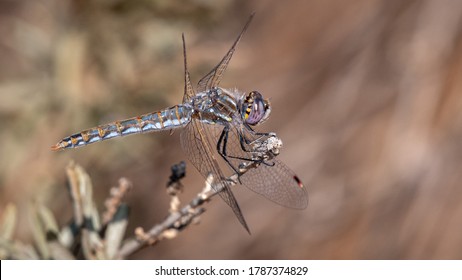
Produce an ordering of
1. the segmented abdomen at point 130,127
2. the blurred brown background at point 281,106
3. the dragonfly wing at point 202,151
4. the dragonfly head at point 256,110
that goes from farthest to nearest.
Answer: the blurred brown background at point 281,106 < the segmented abdomen at point 130,127 < the dragonfly head at point 256,110 < the dragonfly wing at point 202,151

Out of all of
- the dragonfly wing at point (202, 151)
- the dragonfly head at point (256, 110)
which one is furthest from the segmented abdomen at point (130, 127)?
the dragonfly head at point (256, 110)

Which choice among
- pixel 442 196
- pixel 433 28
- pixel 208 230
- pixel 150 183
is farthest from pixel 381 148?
pixel 150 183

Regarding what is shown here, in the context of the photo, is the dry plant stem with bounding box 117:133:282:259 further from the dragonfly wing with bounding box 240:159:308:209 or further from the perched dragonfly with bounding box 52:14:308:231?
the dragonfly wing with bounding box 240:159:308:209

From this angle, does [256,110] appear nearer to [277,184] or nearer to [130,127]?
[277,184]

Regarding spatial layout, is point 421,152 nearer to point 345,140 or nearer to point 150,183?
point 345,140

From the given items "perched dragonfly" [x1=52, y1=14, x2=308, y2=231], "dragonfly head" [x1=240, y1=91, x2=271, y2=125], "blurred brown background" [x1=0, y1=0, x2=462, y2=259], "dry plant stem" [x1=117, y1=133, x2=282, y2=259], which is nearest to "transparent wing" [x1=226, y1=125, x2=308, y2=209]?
"perched dragonfly" [x1=52, y1=14, x2=308, y2=231]

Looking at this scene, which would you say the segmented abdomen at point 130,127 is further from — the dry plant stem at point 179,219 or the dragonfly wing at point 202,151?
the dry plant stem at point 179,219

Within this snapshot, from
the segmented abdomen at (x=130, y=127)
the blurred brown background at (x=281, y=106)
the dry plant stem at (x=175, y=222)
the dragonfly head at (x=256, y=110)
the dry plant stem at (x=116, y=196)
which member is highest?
the blurred brown background at (x=281, y=106)
